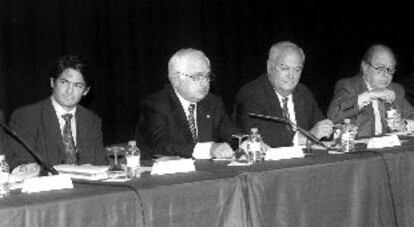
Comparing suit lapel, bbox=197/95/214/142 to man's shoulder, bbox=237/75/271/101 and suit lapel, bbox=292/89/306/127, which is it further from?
suit lapel, bbox=292/89/306/127

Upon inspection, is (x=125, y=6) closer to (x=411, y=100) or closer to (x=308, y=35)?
(x=308, y=35)

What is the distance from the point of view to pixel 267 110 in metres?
4.12

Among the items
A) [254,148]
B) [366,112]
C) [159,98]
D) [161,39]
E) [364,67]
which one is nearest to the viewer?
[254,148]

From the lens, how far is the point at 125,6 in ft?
17.2

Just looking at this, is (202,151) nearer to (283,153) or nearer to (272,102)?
(283,153)

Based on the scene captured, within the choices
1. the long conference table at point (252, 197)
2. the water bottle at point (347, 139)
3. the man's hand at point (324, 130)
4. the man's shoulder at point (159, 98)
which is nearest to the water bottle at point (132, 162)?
the long conference table at point (252, 197)

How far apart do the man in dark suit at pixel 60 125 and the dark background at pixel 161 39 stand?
0.50 metres

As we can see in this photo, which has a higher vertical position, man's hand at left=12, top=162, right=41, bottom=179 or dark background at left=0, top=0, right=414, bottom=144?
dark background at left=0, top=0, right=414, bottom=144

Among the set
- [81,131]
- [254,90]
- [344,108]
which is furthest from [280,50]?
[81,131]

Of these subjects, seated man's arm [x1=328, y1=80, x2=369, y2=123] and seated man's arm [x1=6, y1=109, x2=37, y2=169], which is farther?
seated man's arm [x1=328, y1=80, x2=369, y2=123]

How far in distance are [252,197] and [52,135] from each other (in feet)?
4.23

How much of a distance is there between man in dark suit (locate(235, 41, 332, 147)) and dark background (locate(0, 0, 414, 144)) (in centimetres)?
121

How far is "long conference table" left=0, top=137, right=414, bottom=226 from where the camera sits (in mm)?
2125

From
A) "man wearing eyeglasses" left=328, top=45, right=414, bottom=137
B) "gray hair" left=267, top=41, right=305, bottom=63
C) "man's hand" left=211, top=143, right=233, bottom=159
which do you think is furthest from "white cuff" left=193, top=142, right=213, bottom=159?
"man wearing eyeglasses" left=328, top=45, right=414, bottom=137
